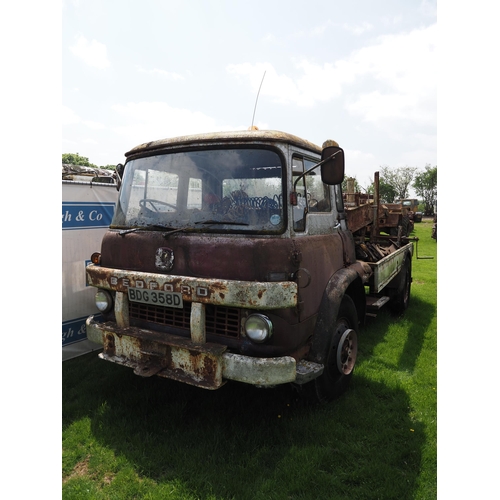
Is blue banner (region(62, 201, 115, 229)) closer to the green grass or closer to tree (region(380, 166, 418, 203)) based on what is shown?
the green grass

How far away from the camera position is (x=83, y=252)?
5.01m

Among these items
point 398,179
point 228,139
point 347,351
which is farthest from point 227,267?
point 398,179

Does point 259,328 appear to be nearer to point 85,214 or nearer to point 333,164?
point 333,164

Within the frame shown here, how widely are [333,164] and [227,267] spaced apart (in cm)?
118

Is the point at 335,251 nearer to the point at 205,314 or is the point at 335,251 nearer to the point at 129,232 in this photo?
the point at 205,314

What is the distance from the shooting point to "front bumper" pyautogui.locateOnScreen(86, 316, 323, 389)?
2781 millimetres

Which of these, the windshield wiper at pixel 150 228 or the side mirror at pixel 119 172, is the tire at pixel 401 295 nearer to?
the windshield wiper at pixel 150 228

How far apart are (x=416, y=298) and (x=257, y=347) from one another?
6.03 metres

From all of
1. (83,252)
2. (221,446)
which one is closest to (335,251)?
(221,446)

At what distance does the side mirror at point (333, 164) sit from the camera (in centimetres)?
314

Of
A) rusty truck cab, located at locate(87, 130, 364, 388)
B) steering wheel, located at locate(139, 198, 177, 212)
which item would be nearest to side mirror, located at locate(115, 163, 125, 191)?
rusty truck cab, located at locate(87, 130, 364, 388)

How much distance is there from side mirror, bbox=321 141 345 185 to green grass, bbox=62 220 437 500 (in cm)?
200

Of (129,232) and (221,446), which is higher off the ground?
(129,232)

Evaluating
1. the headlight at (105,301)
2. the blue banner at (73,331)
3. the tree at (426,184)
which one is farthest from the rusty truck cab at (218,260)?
the tree at (426,184)
